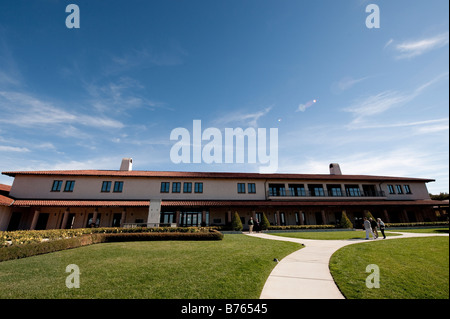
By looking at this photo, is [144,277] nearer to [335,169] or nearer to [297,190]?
[297,190]

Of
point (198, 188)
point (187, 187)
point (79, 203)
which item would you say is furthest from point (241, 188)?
point (79, 203)

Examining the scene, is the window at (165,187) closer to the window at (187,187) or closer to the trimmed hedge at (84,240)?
the window at (187,187)

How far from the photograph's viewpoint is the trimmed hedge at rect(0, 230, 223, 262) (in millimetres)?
9602

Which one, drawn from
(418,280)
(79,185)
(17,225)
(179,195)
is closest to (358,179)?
(179,195)

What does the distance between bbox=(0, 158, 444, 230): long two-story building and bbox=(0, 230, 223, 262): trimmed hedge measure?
4356 mm

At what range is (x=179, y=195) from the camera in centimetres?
2586

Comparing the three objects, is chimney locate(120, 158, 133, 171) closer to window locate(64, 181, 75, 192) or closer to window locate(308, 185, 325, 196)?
window locate(64, 181, 75, 192)

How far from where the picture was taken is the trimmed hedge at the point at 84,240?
9.60m

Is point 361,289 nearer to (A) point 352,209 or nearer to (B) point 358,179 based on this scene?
(A) point 352,209

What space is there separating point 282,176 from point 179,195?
1499 cm

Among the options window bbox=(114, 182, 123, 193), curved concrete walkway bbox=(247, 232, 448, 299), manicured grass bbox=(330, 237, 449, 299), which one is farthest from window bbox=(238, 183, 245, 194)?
curved concrete walkway bbox=(247, 232, 448, 299)

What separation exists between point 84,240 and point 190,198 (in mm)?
13716

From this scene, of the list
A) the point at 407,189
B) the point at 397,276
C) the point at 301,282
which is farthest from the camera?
the point at 407,189

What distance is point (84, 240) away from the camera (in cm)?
1309
